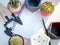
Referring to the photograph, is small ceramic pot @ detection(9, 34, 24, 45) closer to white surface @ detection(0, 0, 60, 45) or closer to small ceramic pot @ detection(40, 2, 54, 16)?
white surface @ detection(0, 0, 60, 45)

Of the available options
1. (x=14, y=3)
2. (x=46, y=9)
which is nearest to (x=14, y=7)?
(x=14, y=3)

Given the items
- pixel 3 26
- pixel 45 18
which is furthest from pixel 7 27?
pixel 45 18

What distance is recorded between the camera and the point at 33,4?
102 cm

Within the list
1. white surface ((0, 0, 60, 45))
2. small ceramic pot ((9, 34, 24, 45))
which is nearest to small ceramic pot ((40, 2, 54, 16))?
white surface ((0, 0, 60, 45))

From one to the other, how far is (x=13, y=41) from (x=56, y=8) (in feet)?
0.84

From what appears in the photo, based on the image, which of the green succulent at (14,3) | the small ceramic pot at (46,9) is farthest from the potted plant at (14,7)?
the small ceramic pot at (46,9)

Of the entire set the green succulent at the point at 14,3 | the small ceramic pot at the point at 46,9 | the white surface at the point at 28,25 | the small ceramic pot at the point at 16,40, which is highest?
the green succulent at the point at 14,3

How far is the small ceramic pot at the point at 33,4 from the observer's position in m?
1.00

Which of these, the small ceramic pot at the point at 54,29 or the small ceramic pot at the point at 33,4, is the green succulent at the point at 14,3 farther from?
the small ceramic pot at the point at 54,29

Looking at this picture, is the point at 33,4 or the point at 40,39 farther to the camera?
the point at 33,4

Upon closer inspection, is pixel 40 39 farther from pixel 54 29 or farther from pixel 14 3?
pixel 14 3

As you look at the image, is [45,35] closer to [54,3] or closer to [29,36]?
[29,36]

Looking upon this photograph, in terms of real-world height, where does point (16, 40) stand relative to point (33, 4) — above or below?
below

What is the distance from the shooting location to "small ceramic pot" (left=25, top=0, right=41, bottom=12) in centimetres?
100
